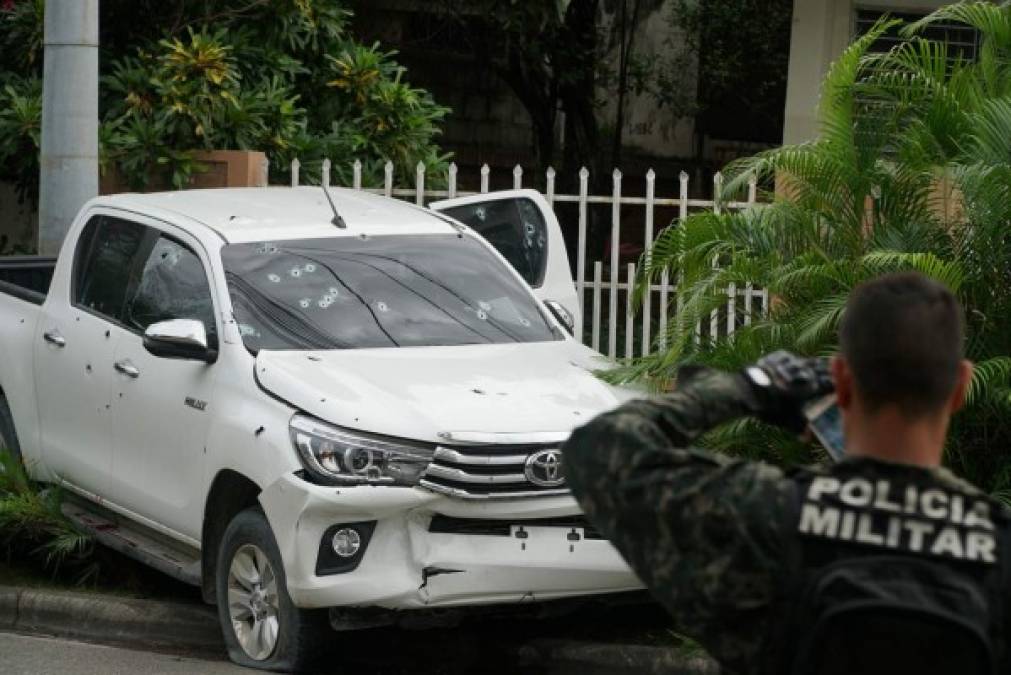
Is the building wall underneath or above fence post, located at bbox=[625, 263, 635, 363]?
above

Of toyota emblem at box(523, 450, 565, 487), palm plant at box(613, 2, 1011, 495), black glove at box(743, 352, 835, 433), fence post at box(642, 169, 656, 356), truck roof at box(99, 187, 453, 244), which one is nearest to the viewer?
black glove at box(743, 352, 835, 433)

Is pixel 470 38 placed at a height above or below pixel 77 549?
above

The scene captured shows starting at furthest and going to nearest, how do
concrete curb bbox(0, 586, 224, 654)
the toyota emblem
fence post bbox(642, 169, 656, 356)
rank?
fence post bbox(642, 169, 656, 356) < concrete curb bbox(0, 586, 224, 654) < the toyota emblem

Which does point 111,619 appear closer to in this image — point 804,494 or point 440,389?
point 440,389

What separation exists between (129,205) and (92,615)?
1837mm

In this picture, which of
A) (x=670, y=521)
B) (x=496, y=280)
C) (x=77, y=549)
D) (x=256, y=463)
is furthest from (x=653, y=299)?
(x=670, y=521)

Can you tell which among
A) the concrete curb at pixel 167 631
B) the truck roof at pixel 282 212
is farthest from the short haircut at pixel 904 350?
the truck roof at pixel 282 212

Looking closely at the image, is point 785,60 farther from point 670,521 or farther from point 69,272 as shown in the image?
point 670,521

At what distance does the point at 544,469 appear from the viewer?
250 inches

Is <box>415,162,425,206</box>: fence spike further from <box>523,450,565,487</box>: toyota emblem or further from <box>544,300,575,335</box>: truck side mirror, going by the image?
<box>523,450,565,487</box>: toyota emblem

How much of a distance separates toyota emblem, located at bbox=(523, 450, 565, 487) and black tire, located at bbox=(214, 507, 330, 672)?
94cm

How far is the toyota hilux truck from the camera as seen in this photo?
6.27m

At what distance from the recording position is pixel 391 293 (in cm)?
753

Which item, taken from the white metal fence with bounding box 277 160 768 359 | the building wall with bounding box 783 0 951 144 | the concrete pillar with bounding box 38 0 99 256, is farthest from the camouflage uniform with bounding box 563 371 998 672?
the building wall with bounding box 783 0 951 144
